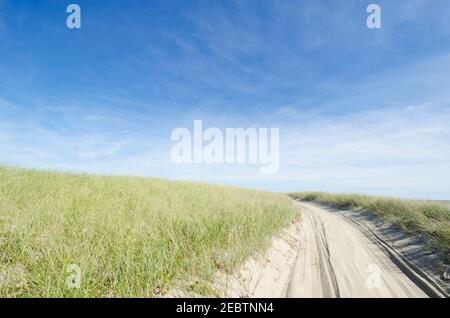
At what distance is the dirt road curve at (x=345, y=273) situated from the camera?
3.77 metres

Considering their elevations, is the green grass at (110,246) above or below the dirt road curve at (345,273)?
above

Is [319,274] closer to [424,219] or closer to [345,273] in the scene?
[345,273]

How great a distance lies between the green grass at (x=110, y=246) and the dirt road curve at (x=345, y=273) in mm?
1001

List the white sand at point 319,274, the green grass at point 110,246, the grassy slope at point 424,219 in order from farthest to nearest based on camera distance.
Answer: the grassy slope at point 424,219
the white sand at point 319,274
the green grass at point 110,246

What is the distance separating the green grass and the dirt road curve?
100 cm

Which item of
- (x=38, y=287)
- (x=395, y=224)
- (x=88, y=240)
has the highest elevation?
(x=88, y=240)

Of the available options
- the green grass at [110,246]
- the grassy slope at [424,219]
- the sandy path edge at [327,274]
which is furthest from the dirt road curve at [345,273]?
the grassy slope at [424,219]

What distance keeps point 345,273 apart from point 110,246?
4631 mm

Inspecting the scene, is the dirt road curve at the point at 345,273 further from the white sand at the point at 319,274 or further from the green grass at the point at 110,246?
the green grass at the point at 110,246

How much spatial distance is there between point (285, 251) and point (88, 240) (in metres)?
4.41

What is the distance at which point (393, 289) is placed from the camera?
155 inches
